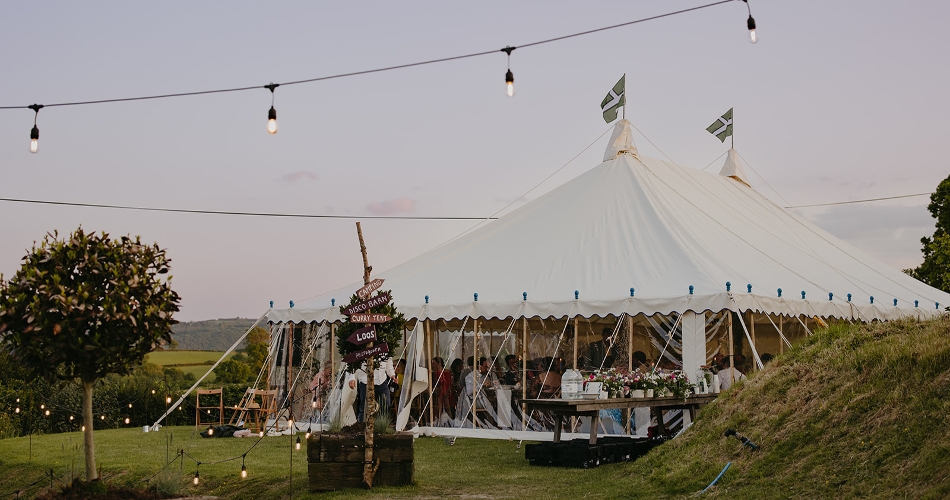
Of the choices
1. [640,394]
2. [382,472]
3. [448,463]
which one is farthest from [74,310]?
[640,394]

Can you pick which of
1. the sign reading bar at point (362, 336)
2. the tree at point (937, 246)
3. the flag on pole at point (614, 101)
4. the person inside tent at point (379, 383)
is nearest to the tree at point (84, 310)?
the sign reading bar at point (362, 336)

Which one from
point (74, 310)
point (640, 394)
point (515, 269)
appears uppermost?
point (515, 269)

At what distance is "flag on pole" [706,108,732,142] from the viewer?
67.7ft

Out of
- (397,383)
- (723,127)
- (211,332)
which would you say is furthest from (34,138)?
(211,332)

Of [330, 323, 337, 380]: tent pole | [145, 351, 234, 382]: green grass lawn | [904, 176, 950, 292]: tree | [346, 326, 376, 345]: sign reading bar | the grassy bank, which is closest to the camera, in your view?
the grassy bank

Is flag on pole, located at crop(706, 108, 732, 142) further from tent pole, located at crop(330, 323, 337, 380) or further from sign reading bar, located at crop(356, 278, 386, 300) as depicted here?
sign reading bar, located at crop(356, 278, 386, 300)

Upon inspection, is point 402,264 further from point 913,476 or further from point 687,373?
point 913,476

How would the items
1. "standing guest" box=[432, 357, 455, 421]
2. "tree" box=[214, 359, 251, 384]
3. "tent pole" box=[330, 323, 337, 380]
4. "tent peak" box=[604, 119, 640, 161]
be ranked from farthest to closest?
1. "tree" box=[214, 359, 251, 384]
2. "tent peak" box=[604, 119, 640, 161]
3. "tent pole" box=[330, 323, 337, 380]
4. "standing guest" box=[432, 357, 455, 421]

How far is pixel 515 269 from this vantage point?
14.7 m

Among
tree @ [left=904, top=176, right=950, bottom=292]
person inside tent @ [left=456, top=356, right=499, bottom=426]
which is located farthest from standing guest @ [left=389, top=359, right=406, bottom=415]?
tree @ [left=904, top=176, right=950, bottom=292]

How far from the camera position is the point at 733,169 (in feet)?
65.8

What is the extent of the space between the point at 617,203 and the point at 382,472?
7.95m

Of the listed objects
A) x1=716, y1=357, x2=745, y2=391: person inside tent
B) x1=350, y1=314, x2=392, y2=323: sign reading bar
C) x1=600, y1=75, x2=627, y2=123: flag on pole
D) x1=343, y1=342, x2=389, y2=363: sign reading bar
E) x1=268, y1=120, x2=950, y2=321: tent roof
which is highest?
x1=600, y1=75, x2=627, y2=123: flag on pole

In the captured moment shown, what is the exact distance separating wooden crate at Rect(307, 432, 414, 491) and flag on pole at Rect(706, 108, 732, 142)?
13716 mm
